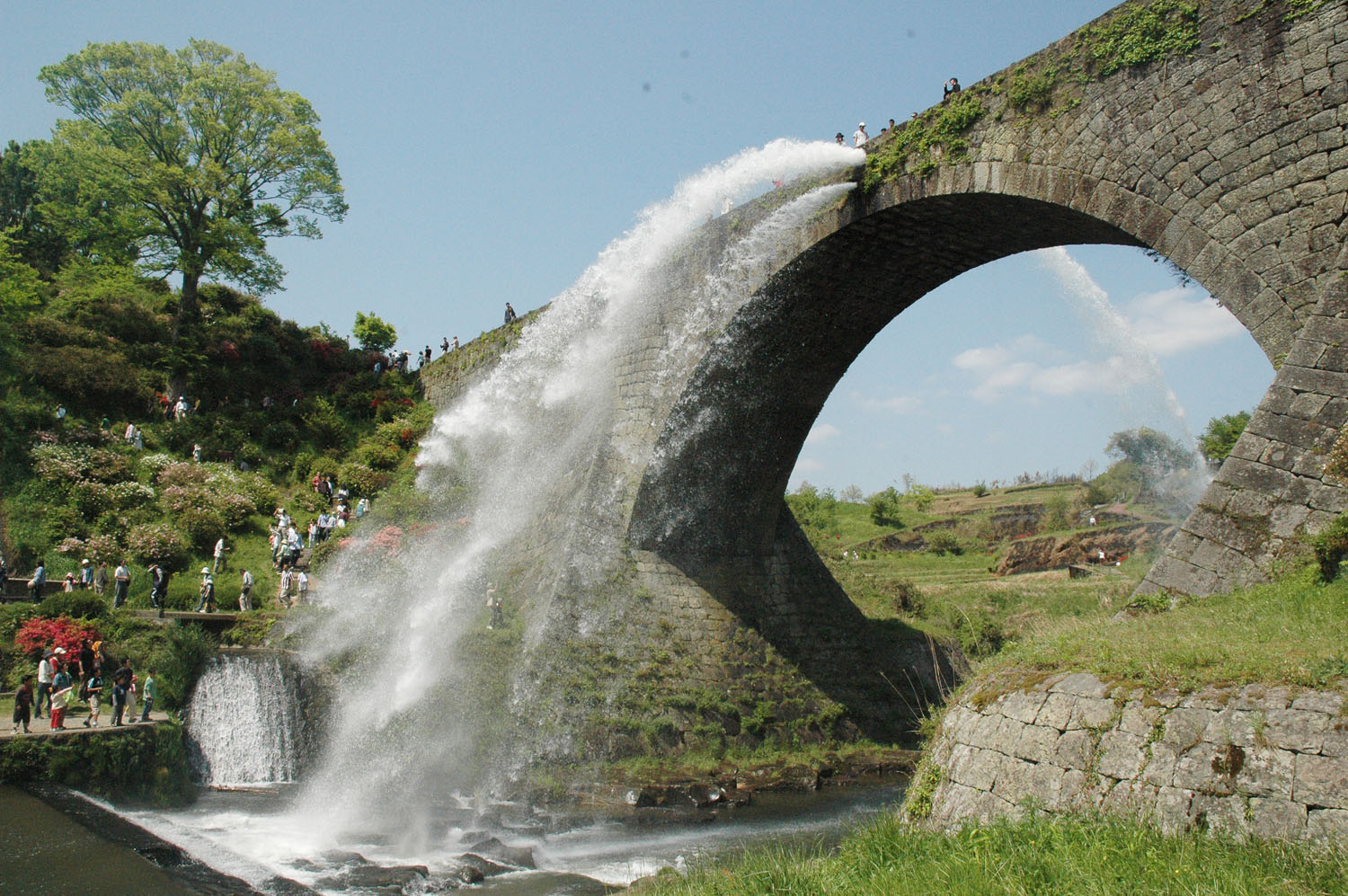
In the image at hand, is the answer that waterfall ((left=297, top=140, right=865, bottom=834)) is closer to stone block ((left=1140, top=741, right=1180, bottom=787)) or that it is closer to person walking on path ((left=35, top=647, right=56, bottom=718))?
person walking on path ((left=35, top=647, right=56, bottom=718))

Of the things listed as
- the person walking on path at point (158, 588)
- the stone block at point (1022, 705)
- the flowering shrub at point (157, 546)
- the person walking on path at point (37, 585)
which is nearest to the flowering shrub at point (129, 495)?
the flowering shrub at point (157, 546)

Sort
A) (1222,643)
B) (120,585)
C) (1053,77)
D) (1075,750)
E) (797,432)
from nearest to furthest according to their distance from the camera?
(1075,750) → (1222,643) → (1053,77) → (797,432) → (120,585)

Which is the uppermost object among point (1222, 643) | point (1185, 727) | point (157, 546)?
point (157, 546)

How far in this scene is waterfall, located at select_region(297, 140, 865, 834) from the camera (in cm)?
1373

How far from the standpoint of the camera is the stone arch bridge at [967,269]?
6957mm

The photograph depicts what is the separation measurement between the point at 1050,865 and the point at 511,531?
14919 mm

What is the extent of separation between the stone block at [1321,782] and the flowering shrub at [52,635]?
16.5 metres

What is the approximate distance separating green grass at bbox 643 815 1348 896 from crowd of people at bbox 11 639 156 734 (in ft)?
37.2

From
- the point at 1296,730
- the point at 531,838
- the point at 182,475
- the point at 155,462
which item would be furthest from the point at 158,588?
the point at 1296,730

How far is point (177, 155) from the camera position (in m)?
28.8

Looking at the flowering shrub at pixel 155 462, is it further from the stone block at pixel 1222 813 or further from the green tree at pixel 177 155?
the stone block at pixel 1222 813

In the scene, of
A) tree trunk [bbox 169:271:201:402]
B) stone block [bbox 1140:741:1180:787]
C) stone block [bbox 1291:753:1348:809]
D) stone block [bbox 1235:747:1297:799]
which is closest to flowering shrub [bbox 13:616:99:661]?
tree trunk [bbox 169:271:201:402]

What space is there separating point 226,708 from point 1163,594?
1416 cm

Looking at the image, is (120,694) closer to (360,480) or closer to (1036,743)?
(360,480)
